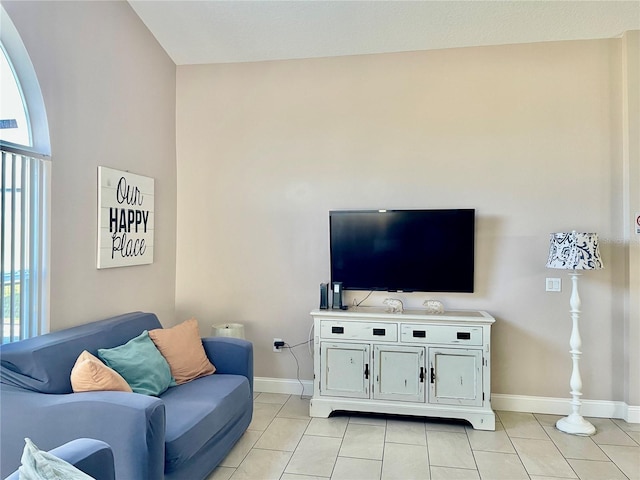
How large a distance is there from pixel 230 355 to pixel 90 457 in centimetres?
157

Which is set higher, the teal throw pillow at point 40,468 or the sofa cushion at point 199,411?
the teal throw pillow at point 40,468

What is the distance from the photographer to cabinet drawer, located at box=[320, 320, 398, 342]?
10.7 ft

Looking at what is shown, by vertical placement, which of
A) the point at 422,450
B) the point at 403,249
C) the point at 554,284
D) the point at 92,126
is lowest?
the point at 422,450

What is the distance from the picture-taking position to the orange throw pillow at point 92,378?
81.1 inches

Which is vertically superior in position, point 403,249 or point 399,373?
point 403,249

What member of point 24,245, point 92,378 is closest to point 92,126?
point 24,245

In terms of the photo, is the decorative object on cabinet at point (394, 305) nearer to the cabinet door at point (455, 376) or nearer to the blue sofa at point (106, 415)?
the cabinet door at point (455, 376)

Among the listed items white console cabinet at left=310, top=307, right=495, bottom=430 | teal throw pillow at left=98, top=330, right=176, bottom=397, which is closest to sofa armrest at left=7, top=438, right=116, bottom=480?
teal throw pillow at left=98, top=330, right=176, bottom=397

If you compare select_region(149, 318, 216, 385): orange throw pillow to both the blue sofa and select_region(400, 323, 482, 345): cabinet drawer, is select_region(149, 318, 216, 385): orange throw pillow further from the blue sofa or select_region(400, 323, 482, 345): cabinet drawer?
select_region(400, 323, 482, 345): cabinet drawer

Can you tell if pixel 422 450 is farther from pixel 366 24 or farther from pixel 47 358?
pixel 366 24

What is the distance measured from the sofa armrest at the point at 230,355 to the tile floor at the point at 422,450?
1.58 feet

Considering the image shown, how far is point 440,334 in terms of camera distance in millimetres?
3199

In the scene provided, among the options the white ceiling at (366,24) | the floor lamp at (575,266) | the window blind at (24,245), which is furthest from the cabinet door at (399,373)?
the white ceiling at (366,24)

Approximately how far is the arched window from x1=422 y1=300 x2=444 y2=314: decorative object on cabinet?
106 inches
